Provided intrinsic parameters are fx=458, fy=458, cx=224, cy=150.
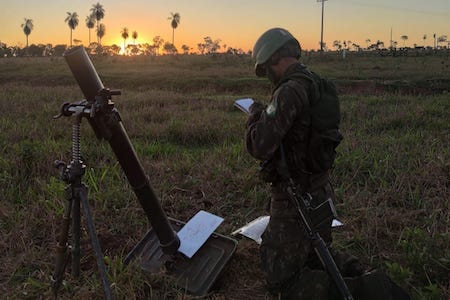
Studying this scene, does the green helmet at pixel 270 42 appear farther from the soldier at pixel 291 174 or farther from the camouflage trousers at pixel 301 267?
the camouflage trousers at pixel 301 267

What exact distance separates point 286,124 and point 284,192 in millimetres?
543

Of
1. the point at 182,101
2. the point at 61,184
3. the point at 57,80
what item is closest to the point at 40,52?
the point at 57,80

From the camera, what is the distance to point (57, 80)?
2322 centimetres

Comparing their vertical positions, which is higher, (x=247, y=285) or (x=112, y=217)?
(x=112, y=217)

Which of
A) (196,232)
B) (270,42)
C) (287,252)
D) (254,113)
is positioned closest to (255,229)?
(196,232)

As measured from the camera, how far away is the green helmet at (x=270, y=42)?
2.84 meters

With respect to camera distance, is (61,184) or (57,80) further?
(57,80)

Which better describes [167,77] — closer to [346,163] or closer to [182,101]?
[182,101]

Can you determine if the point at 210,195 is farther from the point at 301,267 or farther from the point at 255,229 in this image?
the point at 301,267

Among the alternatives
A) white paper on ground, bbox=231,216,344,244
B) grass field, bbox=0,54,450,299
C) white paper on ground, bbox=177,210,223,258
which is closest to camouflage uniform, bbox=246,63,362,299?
grass field, bbox=0,54,450,299

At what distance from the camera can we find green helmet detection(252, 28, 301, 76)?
2.84 metres

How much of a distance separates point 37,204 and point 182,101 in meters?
7.42

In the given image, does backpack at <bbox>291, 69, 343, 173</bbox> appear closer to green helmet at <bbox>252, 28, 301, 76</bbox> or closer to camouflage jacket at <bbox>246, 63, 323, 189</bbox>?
camouflage jacket at <bbox>246, 63, 323, 189</bbox>

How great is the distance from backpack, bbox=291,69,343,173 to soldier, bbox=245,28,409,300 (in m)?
0.01
